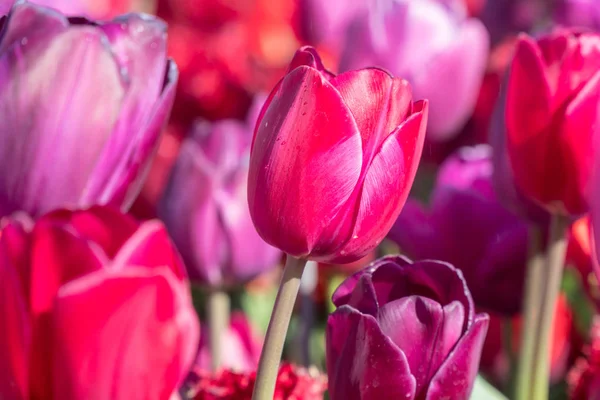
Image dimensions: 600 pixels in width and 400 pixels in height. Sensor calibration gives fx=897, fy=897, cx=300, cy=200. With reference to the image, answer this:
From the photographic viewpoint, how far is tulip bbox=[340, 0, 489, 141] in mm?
512

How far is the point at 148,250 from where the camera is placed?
0.24 meters

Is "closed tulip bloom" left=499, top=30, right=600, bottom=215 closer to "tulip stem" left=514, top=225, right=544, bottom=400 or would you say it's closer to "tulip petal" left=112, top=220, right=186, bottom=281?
"tulip stem" left=514, top=225, right=544, bottom=400

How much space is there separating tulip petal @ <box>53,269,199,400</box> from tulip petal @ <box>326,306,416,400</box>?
5cm

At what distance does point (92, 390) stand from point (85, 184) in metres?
0.09

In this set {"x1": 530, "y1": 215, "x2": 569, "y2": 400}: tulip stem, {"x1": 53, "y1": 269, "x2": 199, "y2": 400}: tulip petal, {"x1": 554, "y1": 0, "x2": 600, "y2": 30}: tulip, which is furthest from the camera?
{"x1": 554, "y1": 0, "x2": 600, "y2": 30}: tulip

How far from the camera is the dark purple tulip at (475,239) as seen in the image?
40cm

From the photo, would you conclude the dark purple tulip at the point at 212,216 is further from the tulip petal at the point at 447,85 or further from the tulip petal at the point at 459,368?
the tulip petal at the point at 459,368

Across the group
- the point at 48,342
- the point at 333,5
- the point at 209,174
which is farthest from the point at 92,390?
the point at 333,5

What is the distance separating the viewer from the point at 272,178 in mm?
237

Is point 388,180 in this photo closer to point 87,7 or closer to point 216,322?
point 216,322

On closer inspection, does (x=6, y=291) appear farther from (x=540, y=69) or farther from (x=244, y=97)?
(x=244, y=97)

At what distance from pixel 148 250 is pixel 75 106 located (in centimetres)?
7

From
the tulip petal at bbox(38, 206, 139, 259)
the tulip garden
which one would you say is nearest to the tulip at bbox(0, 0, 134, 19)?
the tulip garden

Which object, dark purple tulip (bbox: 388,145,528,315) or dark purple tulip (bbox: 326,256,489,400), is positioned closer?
dark purple tulip (bbox: 326,256,489,400)
